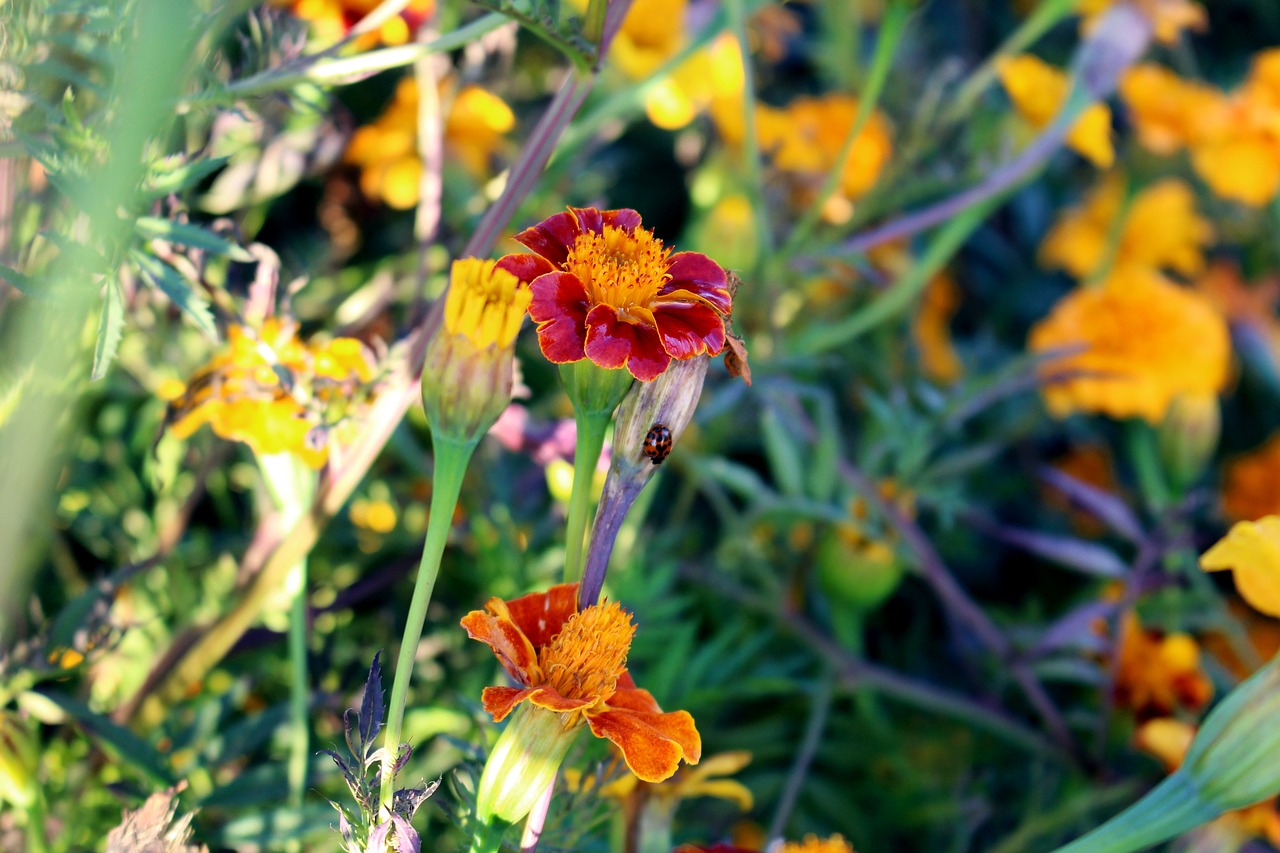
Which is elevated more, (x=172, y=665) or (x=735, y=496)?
(x=172, y=665)

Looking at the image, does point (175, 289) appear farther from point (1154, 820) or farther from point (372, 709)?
point (1154, 820)

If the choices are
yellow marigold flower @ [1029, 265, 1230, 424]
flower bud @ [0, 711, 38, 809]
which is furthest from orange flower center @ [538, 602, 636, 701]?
yellow marigold flower @ [1029, 265, 1230, 424]

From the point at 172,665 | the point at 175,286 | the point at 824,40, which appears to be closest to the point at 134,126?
the point at 175,286

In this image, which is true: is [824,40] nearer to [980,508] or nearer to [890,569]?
[980,508]

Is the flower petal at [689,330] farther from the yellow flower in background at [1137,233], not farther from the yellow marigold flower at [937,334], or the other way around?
the yellow flower in background at [1137,233]

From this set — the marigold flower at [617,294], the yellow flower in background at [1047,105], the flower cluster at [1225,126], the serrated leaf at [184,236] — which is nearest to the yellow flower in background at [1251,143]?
the flower cluster at [1225,126]

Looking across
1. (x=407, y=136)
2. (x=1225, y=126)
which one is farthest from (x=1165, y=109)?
Answer: (x=407, y=136)

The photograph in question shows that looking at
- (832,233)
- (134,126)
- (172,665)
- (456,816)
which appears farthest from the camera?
(832,233)
